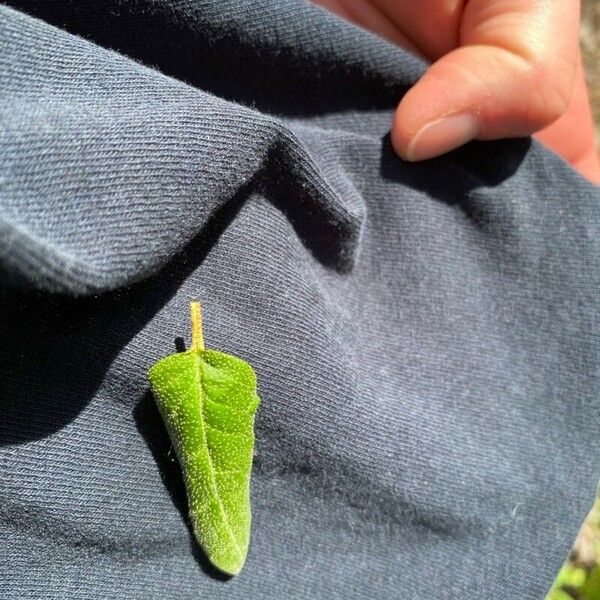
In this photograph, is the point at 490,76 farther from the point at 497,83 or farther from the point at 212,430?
the point at 212,430

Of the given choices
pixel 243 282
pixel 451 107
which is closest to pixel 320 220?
pixel 243 282

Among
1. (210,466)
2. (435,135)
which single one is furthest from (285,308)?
(435,135)

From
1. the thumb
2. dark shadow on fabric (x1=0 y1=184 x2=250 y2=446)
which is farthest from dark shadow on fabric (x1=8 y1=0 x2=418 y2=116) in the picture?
dark shadow on fabric (x1=0 y1=184 x2=250 y2=446)

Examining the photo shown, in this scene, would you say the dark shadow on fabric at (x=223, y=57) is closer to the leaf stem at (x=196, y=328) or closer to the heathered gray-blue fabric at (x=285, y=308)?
the heathered gray-blue fabric at (x=285, y=308)

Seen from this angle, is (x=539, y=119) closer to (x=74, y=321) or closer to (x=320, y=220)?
(x=320, y=220)

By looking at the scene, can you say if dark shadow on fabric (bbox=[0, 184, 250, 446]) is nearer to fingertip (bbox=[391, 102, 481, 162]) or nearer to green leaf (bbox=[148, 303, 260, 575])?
green leaf (bbox=[148, 303, 260, 575])

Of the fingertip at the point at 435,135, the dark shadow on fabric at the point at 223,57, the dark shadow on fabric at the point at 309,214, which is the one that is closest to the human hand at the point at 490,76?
the fingertip at the point at 435,135

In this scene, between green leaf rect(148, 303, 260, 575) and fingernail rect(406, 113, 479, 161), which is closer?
green leaf rect(148, 303, 260, 575)
